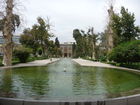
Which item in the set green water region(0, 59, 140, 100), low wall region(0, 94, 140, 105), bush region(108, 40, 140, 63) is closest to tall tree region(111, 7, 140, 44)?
bush region(108, 40, 140, 63)

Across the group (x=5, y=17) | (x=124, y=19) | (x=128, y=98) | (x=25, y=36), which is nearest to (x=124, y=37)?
(x=124, y=19)

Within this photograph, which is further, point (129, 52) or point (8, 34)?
point (8, 34)

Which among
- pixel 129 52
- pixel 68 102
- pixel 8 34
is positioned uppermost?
pixel 8 34

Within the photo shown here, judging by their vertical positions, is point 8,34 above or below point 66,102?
above

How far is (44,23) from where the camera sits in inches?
2566

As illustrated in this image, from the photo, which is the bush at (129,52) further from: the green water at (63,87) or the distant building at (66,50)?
the distant building at (66,50)

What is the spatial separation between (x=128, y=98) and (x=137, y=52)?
20048 mm

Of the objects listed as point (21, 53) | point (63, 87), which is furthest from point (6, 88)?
point (21, 53)

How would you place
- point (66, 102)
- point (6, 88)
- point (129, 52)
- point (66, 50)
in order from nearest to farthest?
1. point (66, 102)
2. point (6, 88)
3. point (129, 52)
4. point (66, 50)

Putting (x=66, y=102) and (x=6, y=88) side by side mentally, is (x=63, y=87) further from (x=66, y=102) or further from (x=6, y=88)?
A: (x=66, y=102)

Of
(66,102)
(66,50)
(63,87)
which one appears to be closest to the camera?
(66,102)

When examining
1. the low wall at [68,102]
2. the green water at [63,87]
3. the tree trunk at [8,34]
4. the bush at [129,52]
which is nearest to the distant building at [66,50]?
the tree trunk at [8,34]

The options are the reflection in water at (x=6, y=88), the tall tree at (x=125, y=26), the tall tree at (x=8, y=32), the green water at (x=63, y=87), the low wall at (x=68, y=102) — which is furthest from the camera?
the tall tree at (x=125, y=26)

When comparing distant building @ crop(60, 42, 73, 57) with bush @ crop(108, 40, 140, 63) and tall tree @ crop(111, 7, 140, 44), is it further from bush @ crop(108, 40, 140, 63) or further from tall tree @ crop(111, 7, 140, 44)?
bush @ crop(108, 40, 140, 63)
